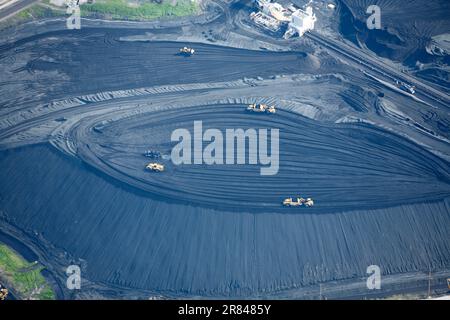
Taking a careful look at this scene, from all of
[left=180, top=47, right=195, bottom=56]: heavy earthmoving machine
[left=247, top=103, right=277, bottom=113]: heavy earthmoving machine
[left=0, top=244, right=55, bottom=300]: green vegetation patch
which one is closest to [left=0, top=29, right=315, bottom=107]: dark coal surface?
[left=180, top=47, right=195, bottom=56]: heavy earthmoving machine

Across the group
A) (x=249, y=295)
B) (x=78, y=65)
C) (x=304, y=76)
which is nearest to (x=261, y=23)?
(x=304, y=76)

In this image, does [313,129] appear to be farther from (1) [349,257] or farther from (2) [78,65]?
(2) [78,65]

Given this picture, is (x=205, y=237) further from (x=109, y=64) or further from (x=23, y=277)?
(x=109, y=64)

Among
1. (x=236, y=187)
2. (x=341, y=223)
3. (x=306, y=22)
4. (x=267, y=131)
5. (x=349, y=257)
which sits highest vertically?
(x=306, y=22)

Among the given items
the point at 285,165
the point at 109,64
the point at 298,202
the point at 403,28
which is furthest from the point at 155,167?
the point at 403,28

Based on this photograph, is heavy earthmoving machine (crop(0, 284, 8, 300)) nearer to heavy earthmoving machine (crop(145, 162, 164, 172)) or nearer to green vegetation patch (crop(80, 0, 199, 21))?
heavy earthmoving machine (crop(145, 162, 164, 172))
